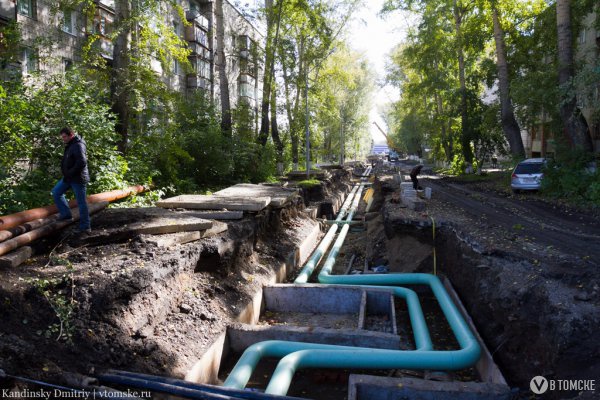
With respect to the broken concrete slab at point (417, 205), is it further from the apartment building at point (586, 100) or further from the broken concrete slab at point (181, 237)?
the broken concrete slab at point (181, 237)

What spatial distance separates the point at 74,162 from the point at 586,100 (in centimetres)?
1491

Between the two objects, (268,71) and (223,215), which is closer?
(223,215)

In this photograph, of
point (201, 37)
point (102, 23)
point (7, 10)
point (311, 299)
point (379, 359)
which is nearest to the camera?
point (379, 359)

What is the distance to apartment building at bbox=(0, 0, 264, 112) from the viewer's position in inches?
485

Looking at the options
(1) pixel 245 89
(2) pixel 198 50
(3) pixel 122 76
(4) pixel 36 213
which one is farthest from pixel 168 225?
(1) pixel 245 89

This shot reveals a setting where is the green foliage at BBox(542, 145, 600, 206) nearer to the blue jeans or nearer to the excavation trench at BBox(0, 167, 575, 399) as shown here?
the excavation trench at BBox(0, 167, 575, 399)

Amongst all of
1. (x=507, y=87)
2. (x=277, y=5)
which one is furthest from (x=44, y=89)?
(x=507, y=87)

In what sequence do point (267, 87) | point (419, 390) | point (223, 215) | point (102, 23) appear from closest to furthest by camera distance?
Answer: point (419, 390) < point (223, 215) < point (102, 23) < point (267, 87)

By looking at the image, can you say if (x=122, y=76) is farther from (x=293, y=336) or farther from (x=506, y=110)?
(x=506, y=110)

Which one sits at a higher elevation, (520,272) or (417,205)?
(417,205)

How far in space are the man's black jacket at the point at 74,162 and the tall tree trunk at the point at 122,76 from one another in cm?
499

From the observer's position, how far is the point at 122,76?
1101cm

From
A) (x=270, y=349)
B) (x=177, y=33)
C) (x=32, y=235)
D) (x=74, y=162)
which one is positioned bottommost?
(x=270, y=349)

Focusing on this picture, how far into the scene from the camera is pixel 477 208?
1305 cm
